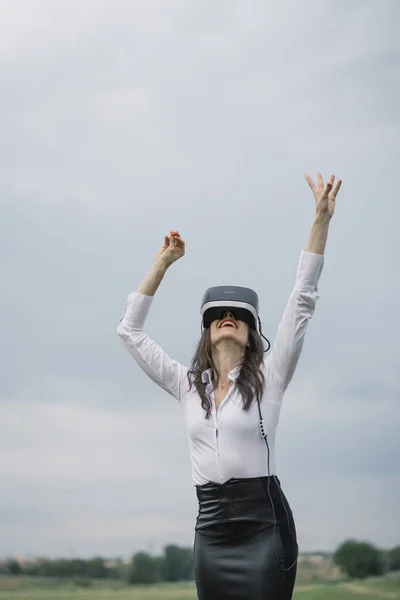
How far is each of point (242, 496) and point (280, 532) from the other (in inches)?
7.9

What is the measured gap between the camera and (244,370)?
3.41 m

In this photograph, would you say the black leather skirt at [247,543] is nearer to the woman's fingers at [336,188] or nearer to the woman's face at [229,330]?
the woman's face at [229,330]

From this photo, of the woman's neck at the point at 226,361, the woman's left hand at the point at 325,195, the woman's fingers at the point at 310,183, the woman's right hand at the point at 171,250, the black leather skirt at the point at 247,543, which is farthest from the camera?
the woman's right hand at the point at 171,250

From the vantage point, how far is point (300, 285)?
320 cm

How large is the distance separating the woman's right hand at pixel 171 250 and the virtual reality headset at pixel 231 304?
0.24 metres

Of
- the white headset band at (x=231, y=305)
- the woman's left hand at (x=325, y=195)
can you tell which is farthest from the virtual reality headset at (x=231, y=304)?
the woman's left hand at (x=325, y=195)

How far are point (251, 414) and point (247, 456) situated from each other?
168mm

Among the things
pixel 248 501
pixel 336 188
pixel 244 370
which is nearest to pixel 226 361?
pixel 244 370

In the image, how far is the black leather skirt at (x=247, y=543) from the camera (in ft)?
10.3

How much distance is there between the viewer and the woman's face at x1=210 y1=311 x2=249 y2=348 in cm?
349

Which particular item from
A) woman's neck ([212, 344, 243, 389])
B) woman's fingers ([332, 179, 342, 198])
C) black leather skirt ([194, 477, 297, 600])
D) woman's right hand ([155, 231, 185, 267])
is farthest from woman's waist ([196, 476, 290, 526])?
woman's fingers ([332, 179, 342, 198])

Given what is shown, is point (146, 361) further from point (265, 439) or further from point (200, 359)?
point (265, 439)

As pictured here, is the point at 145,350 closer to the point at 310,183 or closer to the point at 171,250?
the point at 171,250

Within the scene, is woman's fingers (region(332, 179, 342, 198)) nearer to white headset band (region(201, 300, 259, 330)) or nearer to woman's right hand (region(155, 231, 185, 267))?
white headset band (region(201, 300, 259, 330))
